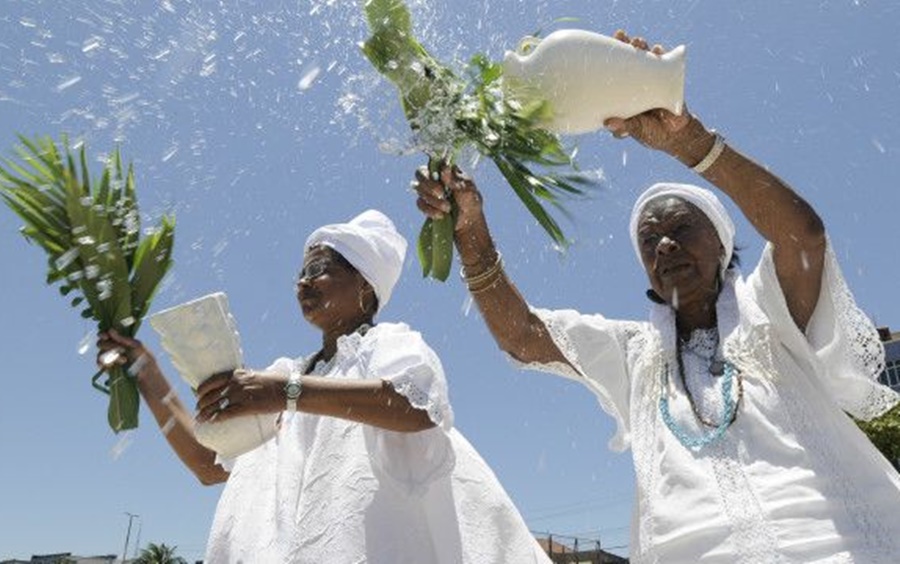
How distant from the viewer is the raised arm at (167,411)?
4.16m

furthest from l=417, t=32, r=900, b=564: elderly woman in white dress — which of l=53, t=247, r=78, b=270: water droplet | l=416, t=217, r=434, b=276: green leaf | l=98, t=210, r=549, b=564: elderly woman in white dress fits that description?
l=53, t=247, r=78, b=270: water droplet

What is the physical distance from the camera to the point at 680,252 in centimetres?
345

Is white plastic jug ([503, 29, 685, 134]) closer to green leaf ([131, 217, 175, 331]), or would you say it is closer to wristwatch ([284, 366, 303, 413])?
wristwatch ([284, 366, 303, 413])

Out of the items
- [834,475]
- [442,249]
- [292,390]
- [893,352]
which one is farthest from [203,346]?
[893,352]

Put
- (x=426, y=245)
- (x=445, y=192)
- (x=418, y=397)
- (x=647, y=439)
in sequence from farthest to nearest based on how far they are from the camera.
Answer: (x=426, y=245) → (x=445, y=192) → (x=418, y=397) → (x=647, y=439)

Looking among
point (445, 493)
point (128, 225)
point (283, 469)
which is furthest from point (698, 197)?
point (128, 225)

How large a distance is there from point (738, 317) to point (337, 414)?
1427 millimetres

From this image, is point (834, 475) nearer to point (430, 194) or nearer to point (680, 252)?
point (680, 252)

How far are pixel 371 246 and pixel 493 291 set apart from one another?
61 cm

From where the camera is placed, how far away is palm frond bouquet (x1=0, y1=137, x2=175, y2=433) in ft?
13.7

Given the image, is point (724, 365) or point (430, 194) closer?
point (724, 365)

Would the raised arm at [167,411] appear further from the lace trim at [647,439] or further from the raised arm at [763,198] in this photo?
the raised arm at [763,198]

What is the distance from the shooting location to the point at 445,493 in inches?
138

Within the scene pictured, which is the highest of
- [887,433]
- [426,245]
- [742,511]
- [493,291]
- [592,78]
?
[887,433]
